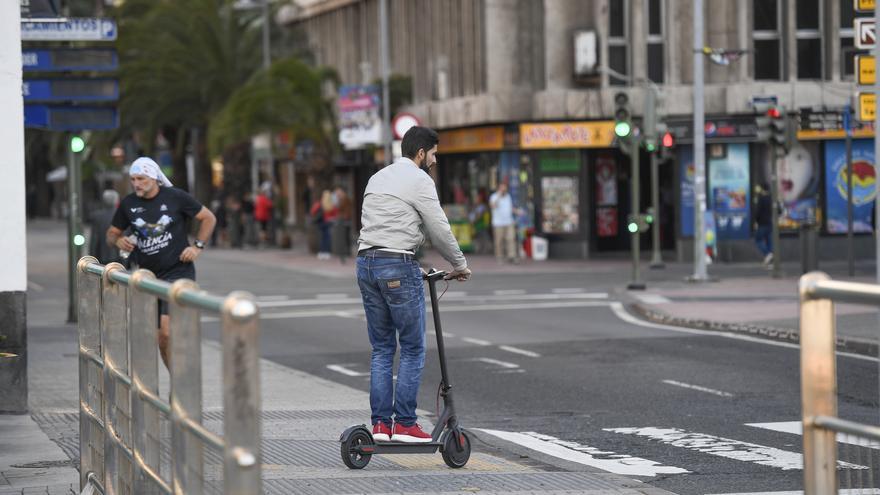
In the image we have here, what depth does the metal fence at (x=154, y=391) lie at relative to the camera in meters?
4.24

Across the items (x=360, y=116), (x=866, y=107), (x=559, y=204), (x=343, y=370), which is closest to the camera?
(x=343, y=370)

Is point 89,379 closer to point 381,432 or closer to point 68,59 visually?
point 381,432

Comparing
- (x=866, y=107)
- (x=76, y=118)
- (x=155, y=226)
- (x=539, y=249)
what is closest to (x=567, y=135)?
(x=539, y=249)

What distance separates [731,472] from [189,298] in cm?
497

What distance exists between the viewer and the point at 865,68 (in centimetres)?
1748

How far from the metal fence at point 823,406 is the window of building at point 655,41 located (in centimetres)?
3523

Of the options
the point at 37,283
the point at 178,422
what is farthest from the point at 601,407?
the point at 37,283

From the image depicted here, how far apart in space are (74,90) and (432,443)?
1130 cm

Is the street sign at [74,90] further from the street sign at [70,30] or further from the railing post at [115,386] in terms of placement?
the railing post at [115,386]

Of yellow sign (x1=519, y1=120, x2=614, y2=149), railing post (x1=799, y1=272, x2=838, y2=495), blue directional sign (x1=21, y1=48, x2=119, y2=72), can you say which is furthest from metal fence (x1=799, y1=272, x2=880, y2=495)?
yellow sign (x1=519, y1=120, x2=614, y2=149)

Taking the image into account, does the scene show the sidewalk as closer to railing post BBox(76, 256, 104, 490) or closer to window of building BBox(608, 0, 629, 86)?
railing post BBox(76, 256, 104, 490)

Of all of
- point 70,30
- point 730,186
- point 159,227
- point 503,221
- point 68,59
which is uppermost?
point 70,30

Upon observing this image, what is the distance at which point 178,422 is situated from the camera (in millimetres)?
5180

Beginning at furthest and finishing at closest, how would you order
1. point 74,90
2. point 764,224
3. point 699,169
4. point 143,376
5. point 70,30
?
point 764,224 < point 699,169 < point 74,90 < point 70,30 < point 143,376
